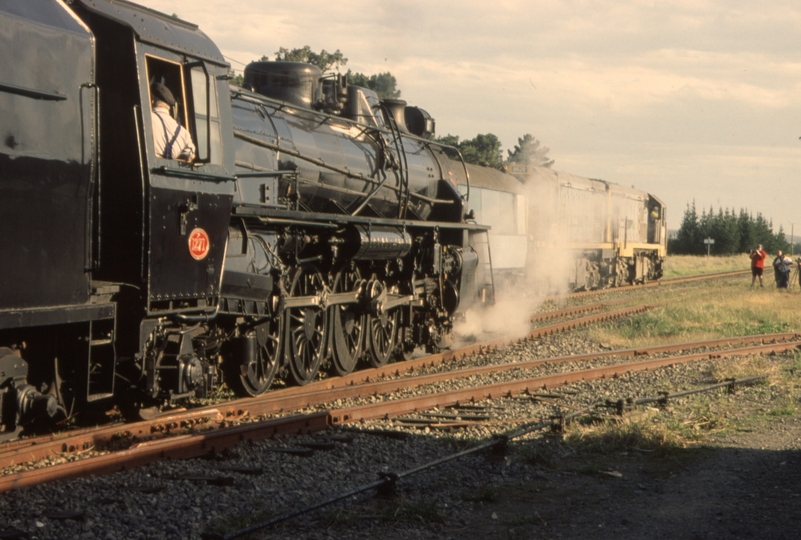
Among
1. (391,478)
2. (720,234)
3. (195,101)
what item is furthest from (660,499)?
(720,234)

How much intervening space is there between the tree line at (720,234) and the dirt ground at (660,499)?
65213 mm

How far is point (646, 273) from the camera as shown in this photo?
37.1 metres

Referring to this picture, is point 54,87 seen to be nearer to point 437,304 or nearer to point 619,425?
point 619,425

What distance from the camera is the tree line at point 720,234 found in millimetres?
69250

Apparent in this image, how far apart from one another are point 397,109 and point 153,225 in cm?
735

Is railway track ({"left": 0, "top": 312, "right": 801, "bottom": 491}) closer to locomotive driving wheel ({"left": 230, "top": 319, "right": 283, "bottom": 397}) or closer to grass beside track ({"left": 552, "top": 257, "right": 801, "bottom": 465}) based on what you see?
locomotive driving wheel ({"left": 230, "top": 319, "right": 283, "bottom": 397})

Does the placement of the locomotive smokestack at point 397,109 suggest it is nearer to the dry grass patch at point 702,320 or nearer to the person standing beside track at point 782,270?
the dry grass patch at point 702,320

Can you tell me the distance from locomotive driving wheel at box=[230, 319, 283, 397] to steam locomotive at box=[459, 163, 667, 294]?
23.9 feet

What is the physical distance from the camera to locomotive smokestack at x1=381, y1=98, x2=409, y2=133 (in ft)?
42.2

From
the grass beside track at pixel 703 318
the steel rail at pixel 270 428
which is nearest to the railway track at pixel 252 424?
the steel rail at pixel 270 428

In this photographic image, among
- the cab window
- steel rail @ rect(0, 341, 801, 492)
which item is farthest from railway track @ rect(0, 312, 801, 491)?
the cab window

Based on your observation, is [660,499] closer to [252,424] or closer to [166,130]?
[252,424]

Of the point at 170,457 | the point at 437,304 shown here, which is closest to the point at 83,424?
the point at 170,457

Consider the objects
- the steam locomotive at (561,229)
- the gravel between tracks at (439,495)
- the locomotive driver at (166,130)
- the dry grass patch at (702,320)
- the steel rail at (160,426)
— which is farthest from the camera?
the steam locomotive at (561,229)
